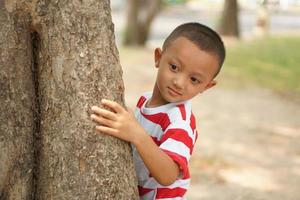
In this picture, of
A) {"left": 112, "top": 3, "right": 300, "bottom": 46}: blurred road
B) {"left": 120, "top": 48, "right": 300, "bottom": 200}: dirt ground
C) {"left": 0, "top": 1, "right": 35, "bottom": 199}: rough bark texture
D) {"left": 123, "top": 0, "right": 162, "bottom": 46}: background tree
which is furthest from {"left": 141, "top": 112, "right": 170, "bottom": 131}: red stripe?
{"left": 112, "top": 3, "right": 300, "bottom": 46}: blurred road

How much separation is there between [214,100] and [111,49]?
7.23m

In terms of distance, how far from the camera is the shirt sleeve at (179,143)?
6.73ft

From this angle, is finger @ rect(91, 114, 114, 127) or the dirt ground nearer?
finger @ rect(91, 114, 114, 127)

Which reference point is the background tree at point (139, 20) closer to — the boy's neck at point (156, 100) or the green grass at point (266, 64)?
the green grass at point (266, 64)

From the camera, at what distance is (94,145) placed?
6.66 ft

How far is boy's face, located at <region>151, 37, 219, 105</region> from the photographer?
2.14m

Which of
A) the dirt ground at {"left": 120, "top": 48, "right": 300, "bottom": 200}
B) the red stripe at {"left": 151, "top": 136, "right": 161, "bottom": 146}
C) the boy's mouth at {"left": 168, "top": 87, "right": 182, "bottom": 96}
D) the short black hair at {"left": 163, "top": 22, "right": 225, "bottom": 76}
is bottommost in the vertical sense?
the dirt ground at {"left": 120, "top": 48, "right": 300, "bottom": 200}

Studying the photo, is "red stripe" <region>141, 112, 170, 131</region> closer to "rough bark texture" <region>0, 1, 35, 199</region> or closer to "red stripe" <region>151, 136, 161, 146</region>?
"red stripe" <region>151, 136, 161, 146</region>

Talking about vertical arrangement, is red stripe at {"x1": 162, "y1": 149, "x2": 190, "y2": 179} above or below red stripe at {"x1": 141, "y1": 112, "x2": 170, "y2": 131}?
below

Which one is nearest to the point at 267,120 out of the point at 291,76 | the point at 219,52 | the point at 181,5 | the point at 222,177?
the point at 222,177

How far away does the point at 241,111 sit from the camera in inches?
335

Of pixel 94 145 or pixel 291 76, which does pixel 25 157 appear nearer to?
pixel 94 145

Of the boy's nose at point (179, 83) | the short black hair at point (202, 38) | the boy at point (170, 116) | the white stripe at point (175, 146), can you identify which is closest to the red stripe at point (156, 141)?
the boy at point (170, 116)

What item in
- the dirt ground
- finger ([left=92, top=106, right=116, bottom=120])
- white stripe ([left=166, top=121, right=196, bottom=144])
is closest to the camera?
finger ([left=92, top=106, right=116, bottom=120])
